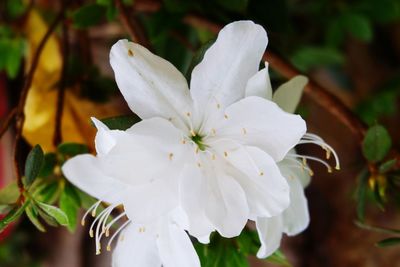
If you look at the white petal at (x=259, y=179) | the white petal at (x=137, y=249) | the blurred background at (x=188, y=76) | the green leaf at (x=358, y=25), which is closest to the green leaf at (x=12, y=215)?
the blurred background at (x=188, y=76)

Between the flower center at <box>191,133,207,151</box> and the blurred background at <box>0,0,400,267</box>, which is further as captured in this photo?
the blurred background at <box>0,0,400,267</box>

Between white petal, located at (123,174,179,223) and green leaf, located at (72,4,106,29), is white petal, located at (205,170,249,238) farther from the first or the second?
green leaf, located at (72,4,106,29)

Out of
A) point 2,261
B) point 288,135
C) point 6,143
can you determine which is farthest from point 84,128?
point 2,261

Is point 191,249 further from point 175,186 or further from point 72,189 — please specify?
point 72,189

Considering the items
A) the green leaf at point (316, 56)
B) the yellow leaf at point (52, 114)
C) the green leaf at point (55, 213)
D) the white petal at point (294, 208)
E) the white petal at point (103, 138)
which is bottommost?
the green leaf at point (316, 56)

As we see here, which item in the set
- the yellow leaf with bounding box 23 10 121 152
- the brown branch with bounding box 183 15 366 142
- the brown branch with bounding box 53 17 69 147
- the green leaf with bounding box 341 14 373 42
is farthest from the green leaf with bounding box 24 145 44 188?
the green leaf with bounding box 341 14 373 42

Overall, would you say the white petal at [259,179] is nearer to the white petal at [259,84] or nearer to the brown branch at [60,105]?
the white petal at [259,84]

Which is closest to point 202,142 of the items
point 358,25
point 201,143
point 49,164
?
point 201,143
